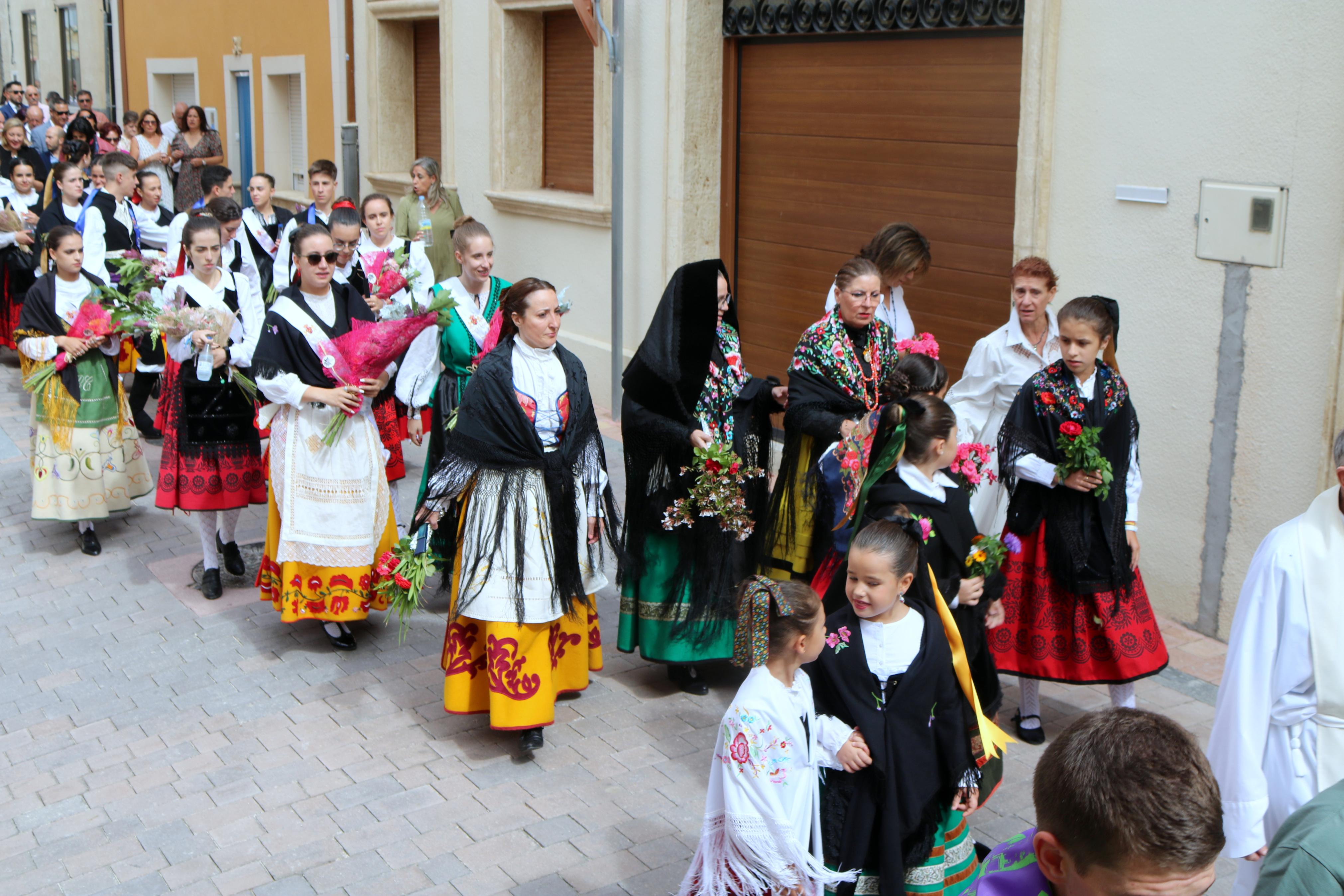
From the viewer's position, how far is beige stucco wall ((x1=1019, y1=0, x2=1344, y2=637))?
5973mm

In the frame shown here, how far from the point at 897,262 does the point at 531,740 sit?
8.96ft

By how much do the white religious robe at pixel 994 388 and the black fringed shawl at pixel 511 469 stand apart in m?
1.84

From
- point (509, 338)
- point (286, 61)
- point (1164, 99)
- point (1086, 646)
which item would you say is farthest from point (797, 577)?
point (286, 61)

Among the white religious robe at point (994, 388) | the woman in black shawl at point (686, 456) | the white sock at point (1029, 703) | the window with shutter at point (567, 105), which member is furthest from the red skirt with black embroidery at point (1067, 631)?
the window with shutter at point (567, 105)

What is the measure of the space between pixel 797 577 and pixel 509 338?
5.24ft

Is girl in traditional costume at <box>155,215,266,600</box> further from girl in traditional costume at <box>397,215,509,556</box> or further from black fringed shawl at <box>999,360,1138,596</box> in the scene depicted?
black fringed shawl at <box>999,360,1138,596</box>

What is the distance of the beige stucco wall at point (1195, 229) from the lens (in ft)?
19.6

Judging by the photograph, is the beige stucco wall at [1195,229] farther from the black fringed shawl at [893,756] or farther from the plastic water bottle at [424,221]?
the plastic water bottle at [424,221]

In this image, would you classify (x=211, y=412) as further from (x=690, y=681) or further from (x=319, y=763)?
(x=690, y=681)

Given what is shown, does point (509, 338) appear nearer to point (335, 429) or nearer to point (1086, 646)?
point (335, 429)

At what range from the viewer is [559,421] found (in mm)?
5520

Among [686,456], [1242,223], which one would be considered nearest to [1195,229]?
[1242,223]

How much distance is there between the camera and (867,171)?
9.00 m

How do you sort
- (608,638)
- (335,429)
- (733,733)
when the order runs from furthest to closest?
1. (608,638)
2. (335,429)
3. (733,733)
